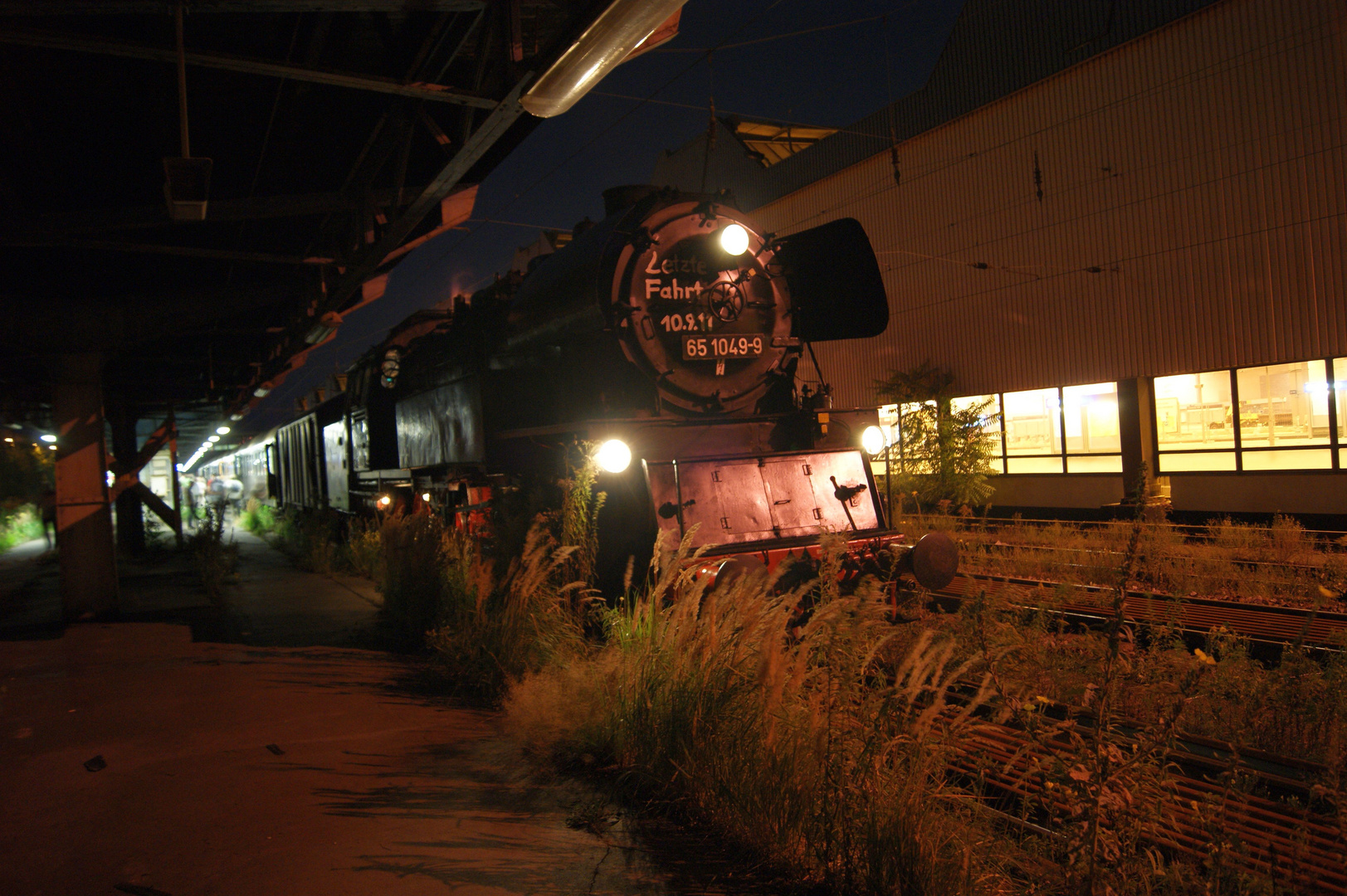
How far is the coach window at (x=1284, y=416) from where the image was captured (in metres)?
14.6

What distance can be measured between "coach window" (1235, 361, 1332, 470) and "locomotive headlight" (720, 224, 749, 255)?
13257mm

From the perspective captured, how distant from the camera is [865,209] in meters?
22.3

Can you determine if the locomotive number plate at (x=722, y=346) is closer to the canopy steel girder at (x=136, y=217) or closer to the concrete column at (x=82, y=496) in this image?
the canopy steel girder at (x=136, y=217)

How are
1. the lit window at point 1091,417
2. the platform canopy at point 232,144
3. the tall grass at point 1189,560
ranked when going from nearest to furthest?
the platform canopy at point 232,144 < the tall grass at point 1189,560 < the lit window at point 1091,417

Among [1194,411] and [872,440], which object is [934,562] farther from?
[1194,411]

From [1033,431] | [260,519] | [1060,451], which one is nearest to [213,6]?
[1060,451]

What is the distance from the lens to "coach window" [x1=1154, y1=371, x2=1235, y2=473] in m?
16.0

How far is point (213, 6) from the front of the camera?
4.53 metres

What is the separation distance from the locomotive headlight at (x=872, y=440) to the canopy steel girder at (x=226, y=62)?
3938mm

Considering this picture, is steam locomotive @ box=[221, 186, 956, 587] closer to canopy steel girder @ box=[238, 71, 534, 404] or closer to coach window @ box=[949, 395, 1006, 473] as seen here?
canopy steel girder @ box=[238, 71, 534, 404]

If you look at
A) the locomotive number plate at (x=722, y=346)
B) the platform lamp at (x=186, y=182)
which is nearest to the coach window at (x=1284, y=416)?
the locomotive number plate at (x=722, y=346)

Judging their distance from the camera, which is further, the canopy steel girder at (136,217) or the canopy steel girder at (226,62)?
the canopy steel girder at (136,217)

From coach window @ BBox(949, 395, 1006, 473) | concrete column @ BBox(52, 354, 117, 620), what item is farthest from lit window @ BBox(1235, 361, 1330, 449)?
concrete column @ BBox(52, 354, 117, 620)

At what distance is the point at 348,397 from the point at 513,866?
12.1 meters
